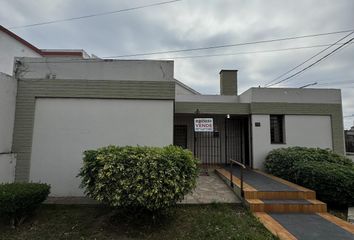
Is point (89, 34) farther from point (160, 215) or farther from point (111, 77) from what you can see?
point (160, 215)

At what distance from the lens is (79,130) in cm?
615

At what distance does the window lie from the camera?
31.4 ft

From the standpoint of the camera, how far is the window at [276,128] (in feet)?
31.4

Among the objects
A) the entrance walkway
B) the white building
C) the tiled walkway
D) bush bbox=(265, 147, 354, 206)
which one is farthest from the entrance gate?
the white building

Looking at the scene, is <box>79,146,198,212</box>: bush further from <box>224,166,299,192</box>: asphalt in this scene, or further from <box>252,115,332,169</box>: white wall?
<box>252,115,332,169</box>: white wall

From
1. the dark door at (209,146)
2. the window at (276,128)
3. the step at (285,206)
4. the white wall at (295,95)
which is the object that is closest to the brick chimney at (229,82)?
the dark door at (209,146)

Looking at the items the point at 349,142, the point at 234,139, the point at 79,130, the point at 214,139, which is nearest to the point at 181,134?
the point at 214,139

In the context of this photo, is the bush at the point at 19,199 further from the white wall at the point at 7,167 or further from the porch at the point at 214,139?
the porch at the point at 214,139

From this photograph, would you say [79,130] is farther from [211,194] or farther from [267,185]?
[267,185]

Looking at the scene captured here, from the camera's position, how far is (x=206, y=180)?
7.66 meters

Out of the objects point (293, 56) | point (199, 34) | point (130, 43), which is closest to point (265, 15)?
point (199, 34)

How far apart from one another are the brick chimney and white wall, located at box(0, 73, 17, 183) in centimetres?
1003

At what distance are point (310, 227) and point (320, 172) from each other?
2186 millimetres

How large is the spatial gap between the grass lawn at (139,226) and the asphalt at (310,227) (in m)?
0.60
